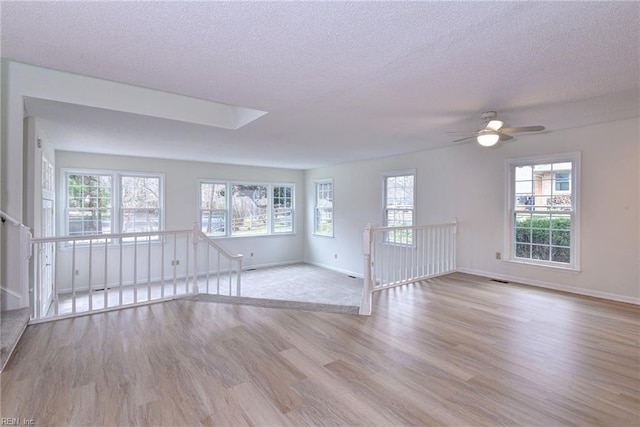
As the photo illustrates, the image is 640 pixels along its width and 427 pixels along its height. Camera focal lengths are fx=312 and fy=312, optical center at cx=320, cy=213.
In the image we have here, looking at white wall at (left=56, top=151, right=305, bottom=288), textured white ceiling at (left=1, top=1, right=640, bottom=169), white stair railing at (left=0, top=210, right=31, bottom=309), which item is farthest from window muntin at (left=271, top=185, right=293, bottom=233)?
white stair railing at (left=0, top=210, right=31, bottom=309)

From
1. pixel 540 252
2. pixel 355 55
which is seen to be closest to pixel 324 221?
pixel 540 252

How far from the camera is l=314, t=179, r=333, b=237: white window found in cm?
855

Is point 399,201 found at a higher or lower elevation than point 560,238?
higher

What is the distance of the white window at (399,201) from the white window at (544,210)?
1839 mm

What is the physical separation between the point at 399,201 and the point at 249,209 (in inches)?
159

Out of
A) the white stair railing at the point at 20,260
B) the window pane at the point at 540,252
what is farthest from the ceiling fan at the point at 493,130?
the white stair railing at the point at 20,260

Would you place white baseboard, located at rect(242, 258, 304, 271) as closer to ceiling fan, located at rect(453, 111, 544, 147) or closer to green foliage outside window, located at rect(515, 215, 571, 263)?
green foliage outside window, located at rect(515, 215, 571, 263)

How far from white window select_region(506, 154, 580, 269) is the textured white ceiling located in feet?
2.36

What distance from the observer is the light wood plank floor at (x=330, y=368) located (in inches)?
71.8

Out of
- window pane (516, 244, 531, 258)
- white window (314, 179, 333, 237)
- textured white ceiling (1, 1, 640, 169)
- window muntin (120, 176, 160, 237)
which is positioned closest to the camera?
textured white ceiling (1, 1, 640, 169)

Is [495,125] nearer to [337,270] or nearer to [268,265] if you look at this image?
[337,270]

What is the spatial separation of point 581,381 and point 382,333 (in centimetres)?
145

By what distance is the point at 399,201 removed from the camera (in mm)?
6660

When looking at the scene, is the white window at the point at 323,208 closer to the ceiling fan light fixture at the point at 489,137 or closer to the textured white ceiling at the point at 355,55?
the textured white ceiling at the point at 355,55
